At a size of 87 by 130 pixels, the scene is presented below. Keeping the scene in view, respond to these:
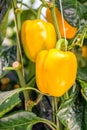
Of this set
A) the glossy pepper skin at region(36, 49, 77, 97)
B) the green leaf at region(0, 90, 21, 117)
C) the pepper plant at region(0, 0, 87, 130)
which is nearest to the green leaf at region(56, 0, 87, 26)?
the pepper plant at region(0, 0, 87, 130)

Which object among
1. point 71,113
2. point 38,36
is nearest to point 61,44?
point 38,36

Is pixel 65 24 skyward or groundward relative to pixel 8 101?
skyward

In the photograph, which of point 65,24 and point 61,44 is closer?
point 61,44

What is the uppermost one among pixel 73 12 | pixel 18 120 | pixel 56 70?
pixel 73 12

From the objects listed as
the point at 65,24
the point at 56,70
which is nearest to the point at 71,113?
the point at 56,70

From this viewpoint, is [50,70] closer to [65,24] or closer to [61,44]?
[61,44]

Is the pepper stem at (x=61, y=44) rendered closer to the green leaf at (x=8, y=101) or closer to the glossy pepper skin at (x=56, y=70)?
the glossy pepper skin at (x=56, y=70)

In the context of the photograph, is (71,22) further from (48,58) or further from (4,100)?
(4,100)

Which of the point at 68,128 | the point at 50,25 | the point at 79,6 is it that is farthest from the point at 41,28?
the point at 68,128
